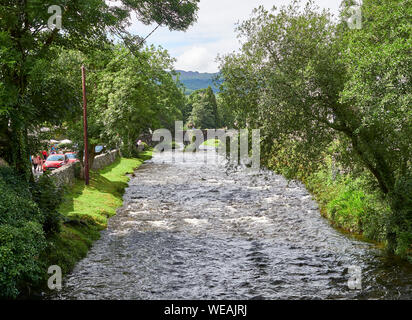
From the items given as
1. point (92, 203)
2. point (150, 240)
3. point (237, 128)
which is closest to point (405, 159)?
point (237, 128)

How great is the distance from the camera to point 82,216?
68.7ft

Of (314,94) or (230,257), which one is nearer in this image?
(314,94)

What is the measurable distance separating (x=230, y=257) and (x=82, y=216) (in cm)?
919

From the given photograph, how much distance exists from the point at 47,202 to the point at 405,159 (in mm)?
14224

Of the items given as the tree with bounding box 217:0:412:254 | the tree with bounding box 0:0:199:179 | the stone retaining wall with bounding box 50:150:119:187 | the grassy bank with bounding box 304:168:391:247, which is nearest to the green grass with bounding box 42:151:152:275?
the stone retaining wall with bounding box 50:150:119:187

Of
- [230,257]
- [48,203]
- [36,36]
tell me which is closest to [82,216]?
[48,203]

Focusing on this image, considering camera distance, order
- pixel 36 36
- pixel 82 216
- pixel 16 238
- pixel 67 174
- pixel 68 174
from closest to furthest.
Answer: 1. pixel 16 238
2. pixel 36 36
3. pixel 82 216
4. pixel 67 174
5. pixel 68 174

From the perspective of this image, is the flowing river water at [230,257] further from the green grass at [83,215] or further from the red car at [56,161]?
the red car at [56,161]

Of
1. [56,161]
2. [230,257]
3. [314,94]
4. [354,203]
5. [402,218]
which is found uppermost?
[314,94]

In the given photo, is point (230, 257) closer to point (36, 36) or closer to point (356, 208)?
point (356, 208)

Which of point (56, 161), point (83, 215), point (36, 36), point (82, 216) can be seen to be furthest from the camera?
point (56, 161)

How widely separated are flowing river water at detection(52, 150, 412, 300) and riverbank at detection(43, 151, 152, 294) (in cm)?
57

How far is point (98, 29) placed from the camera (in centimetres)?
1616

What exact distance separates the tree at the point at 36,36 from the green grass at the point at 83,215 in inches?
132
